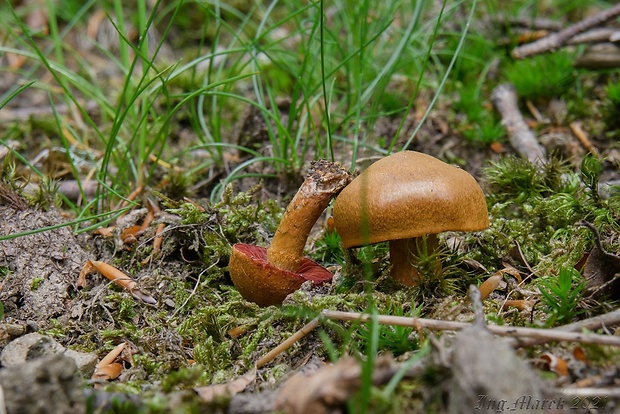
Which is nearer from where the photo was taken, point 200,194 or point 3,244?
point 3,244

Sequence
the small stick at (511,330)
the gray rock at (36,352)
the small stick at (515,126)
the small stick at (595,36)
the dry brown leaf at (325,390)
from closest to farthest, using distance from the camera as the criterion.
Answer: the dry brown leaf at (325,390), the small stick at (511,330), the gray rock at (36,352), the small stick at (515,126), the small stick at (595,36)

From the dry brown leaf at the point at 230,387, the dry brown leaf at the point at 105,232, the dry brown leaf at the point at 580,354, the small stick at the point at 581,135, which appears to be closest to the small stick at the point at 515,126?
the small stick at the point at 581,135

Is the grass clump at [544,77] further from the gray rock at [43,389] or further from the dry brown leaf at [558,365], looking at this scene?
the gray rock at [43,389]

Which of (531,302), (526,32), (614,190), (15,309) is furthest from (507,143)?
(15,309)

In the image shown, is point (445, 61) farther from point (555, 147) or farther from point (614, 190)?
point (614, 190)

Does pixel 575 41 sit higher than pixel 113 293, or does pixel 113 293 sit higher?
pixel 575 41

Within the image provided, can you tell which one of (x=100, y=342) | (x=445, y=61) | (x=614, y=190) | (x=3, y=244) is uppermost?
(x=445, y=61)
